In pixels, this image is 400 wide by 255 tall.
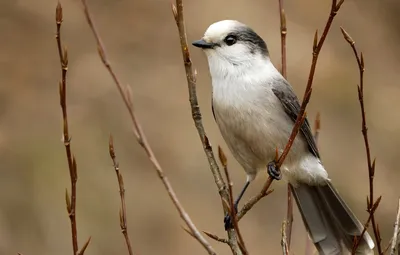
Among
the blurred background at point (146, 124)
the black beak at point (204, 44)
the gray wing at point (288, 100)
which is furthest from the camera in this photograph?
the blurred background at point (146, 124)

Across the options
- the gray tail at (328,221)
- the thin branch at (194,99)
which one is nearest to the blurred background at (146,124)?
the gray tail at (328,221)

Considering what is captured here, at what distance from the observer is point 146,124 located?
6707mm

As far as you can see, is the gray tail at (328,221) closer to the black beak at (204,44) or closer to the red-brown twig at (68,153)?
the black beak at (204,44)

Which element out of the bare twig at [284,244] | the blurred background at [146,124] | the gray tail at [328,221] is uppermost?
the bare twig at [284,244]

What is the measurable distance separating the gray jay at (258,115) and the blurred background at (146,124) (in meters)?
2.74

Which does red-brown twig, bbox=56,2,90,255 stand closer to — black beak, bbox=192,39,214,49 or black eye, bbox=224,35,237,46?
black beak, bbox=192,39,214,49

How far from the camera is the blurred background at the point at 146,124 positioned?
600 centimetres

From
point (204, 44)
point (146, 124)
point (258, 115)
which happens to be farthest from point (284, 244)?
point (146, 124)

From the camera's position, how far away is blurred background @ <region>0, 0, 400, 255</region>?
6.00 meters

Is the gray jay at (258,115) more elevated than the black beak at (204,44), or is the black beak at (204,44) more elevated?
the black beak at (204,44)

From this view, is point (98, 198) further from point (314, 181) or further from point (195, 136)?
point (314, 181)

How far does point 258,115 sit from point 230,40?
32cm

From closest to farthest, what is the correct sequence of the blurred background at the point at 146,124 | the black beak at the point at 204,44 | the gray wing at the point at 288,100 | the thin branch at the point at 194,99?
the thin branch at the point at 194,99 → the black beak at the point at 204,44 → the gray wing at the point at 288,100 → the blurred background at the point at 146,124

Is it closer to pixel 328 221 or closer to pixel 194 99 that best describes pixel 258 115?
pixel 328 221
